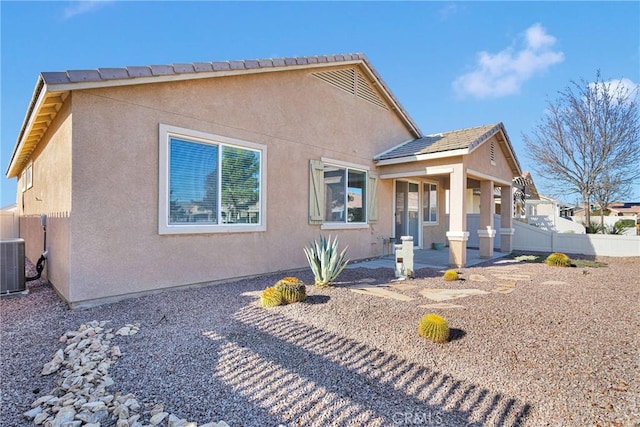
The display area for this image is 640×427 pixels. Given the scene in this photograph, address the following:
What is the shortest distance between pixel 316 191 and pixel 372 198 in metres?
2.52

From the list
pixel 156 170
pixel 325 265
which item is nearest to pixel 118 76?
pixel 156 170

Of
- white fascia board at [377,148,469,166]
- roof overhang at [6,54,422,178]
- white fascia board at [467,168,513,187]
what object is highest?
roof overhang at [6,54,422,178]

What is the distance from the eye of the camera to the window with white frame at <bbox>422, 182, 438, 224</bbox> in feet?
44.6

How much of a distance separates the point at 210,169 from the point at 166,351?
13.3ft

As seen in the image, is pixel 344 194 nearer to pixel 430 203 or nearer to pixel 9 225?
pixel 430 203

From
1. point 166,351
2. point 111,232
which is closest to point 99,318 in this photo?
point 111,232

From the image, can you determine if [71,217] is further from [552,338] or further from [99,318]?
[552,338]

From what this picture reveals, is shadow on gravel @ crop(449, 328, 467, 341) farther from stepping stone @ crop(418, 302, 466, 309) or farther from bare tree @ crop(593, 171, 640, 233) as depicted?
bare tree @ crop(593, 171, 640, 233)

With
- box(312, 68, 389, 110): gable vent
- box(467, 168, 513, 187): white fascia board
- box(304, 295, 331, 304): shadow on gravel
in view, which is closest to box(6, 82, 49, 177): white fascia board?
box(304, 295, 331, 304): shadow on gravel

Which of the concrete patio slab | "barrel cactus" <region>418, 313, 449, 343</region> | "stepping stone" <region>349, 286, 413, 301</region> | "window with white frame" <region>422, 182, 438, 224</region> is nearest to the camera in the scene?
"barrel cactus" <region>418, 313, 449, 343</region>

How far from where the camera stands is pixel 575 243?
530 inches

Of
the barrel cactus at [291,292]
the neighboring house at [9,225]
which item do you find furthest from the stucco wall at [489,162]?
the neighboring house at [9,225]

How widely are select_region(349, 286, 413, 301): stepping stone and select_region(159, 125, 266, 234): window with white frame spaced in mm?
2819

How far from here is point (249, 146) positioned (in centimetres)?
759
